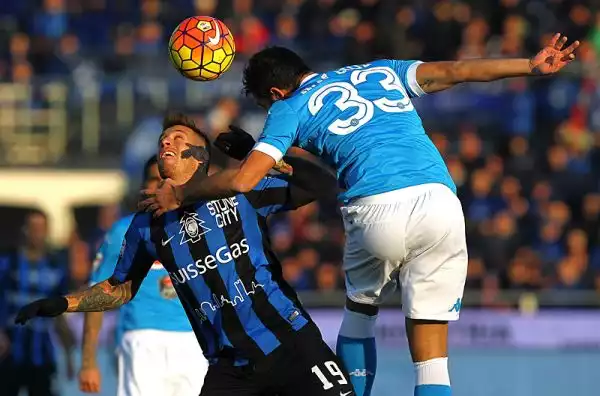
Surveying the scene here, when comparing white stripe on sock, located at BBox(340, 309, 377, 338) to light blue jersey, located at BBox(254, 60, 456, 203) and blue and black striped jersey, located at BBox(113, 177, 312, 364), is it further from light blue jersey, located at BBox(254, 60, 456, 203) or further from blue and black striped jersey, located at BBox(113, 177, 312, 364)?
light blue jersey, located at BBox(254, 60, 456, 203)

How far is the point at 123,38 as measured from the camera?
17359 mm

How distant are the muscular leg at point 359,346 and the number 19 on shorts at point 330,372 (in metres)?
0.61

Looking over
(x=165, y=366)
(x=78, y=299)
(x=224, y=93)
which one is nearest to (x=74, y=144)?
(x=224, y=93)

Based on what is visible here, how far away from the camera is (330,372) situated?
576 cm

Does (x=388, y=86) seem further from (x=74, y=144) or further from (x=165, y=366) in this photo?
(x=74, y=144)

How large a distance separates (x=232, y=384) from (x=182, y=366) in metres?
2.74

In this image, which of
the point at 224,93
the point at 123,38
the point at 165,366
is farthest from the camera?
the point at 123,38

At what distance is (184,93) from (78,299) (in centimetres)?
1043

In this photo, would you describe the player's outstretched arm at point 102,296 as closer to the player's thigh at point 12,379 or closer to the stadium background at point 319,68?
the player's thigh at point 12,379

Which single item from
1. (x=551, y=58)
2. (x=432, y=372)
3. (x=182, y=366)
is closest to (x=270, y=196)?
(x=432, y=372)

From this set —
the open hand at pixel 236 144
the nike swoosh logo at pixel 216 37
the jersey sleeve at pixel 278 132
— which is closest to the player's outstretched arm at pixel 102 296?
the open hand at pixel 236 144

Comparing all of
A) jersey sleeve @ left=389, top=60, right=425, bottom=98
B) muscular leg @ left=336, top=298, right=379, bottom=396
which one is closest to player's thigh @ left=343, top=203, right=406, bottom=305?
muscular leg @ left=336, top=298, right=379, bottom=396

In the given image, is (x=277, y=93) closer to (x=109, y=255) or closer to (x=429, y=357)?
(x=429, y=357)

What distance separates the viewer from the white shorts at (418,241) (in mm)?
5922
